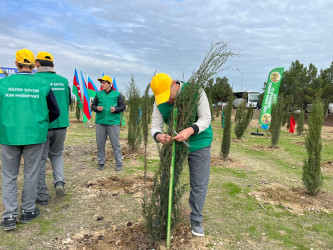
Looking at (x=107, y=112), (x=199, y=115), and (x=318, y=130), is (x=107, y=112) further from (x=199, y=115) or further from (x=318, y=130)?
(x=318, y=130)

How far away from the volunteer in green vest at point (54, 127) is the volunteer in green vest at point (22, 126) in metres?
0.51

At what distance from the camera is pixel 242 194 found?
4.36m

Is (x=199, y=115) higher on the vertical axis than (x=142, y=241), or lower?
higher

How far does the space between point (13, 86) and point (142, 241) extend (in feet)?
7.53

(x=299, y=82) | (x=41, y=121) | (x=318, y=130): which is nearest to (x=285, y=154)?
(x=318, y=130)

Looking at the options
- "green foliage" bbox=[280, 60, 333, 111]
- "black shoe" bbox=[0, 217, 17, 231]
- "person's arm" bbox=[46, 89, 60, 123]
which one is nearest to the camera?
"black shoe" bbox=[0, 217, 17, 231]

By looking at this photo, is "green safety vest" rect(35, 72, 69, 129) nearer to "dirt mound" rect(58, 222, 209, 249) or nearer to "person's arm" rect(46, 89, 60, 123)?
"person's arm" rect(46, 89, 60, 123)

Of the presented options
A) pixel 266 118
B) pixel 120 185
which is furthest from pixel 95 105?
pixel 266 118

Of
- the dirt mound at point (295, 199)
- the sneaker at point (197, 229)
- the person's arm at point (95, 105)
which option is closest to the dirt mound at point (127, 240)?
the sneaker at point (197, 229)

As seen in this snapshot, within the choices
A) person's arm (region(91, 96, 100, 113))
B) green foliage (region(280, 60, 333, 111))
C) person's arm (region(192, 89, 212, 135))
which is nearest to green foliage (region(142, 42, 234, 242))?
person's arm (region(192, 89, 212, 135))

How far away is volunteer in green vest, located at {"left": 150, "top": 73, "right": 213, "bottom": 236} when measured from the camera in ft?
7.65

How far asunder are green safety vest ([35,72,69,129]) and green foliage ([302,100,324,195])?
13.4 feet

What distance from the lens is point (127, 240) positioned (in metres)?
2.68

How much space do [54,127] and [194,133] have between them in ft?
7.41
